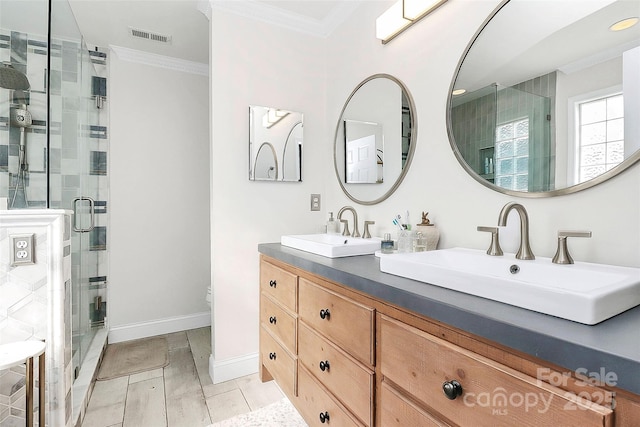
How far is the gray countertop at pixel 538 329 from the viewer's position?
52cm

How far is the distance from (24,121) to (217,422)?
71.9 inches

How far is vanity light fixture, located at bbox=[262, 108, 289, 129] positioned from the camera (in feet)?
7.50

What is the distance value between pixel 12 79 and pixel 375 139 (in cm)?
189

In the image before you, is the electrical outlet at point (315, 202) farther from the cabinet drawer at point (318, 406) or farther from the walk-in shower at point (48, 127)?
the walk-in shower at point (48, 127)

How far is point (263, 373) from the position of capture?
204 centimetres

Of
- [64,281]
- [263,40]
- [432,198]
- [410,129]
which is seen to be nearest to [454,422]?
[432,198]

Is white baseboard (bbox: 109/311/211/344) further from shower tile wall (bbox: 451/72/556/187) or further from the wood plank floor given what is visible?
shower tile wall (bbox: 451/72/556/187)

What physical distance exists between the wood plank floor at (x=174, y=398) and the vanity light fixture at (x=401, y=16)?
2225 millimetres

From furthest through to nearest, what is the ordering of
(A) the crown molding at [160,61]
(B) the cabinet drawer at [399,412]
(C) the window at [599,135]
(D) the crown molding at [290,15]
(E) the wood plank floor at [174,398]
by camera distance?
1. (A) the crown molding at [160,61]
2. (D) the crown molding at [290,15]
3. (E) the wood plank floor at [174,398]
4. (C) the window at [599,135]
5. (B) the cabinet drawer at [399,412]

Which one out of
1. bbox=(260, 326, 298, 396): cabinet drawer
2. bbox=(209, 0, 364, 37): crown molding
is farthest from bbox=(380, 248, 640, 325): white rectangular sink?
bbox=(209, 0, 364, 37): crown molding

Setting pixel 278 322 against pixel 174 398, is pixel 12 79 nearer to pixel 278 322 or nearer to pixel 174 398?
pixel 278 322

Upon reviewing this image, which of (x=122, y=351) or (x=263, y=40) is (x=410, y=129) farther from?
(x=122, y=351)

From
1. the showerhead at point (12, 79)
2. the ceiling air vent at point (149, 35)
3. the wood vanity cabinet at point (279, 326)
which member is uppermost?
the ceiling air vent at point (149, 35)

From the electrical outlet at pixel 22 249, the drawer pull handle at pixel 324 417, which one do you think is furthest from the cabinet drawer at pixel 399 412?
the electrical outlet at pixel 22 249
